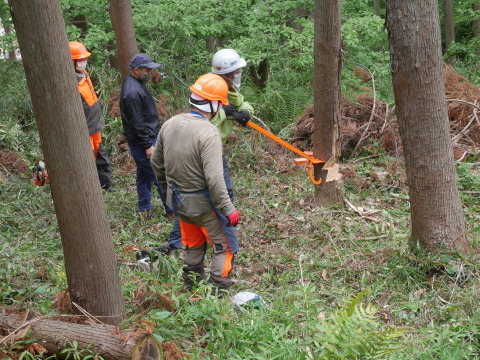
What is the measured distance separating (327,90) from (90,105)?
133 inches

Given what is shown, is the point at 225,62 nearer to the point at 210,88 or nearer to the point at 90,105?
the point at 210,88

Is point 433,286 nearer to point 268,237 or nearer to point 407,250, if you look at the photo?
point 407,250

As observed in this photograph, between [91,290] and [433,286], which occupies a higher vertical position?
[91,290]

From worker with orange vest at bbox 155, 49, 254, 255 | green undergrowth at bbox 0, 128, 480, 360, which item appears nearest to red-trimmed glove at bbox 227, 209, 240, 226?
green undergrowth at bbox 0, 128, 480, 360

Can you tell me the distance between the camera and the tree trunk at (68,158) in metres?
2.98

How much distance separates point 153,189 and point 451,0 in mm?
14011

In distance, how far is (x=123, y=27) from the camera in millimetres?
8461

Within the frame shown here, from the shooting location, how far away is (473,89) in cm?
941

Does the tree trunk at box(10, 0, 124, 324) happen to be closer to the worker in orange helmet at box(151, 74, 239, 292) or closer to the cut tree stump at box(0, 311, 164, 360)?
the cut tree stump at box(0, 311, 164, 360)

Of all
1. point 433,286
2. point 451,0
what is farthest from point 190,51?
point 451,0

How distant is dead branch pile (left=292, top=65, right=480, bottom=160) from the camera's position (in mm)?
8664

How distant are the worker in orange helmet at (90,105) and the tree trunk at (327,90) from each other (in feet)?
10.1

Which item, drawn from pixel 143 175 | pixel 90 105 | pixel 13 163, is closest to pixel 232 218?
pixel 143 175

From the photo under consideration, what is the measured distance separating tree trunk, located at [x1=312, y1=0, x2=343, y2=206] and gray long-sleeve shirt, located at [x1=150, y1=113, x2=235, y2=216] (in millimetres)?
2436
